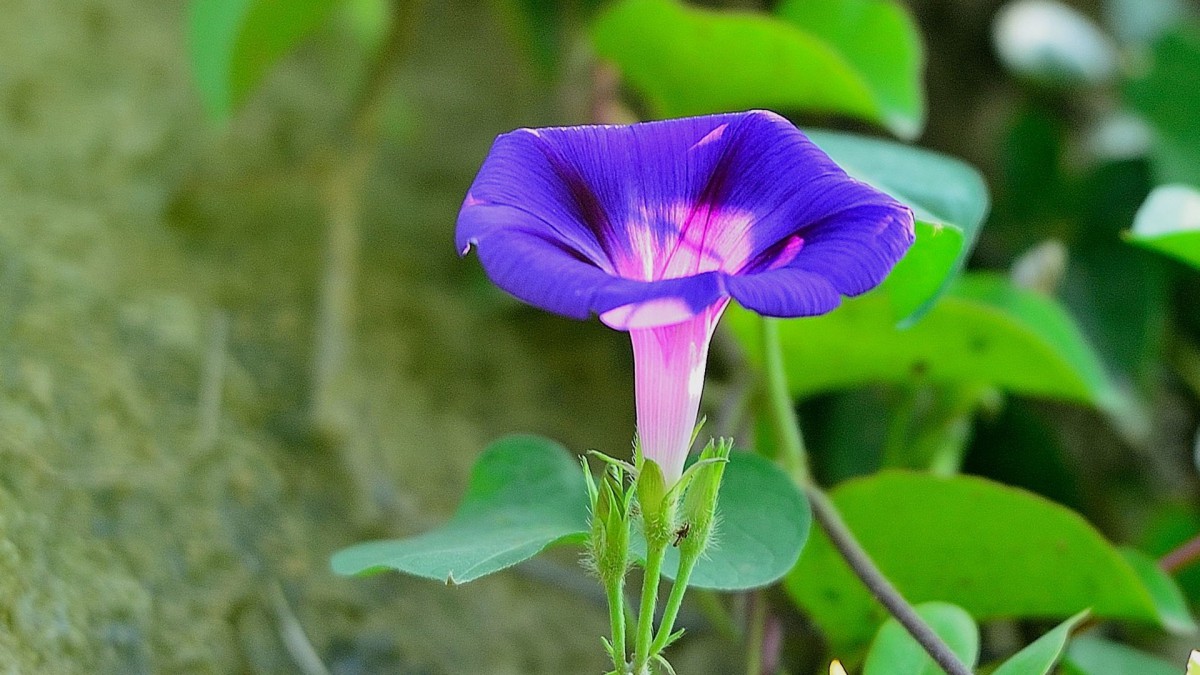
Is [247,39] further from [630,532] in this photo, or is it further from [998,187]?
[998,187]

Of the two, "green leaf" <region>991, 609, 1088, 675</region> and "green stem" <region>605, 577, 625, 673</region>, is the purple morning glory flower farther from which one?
"green leaf" <region>991, 609, 1088, 675</region>

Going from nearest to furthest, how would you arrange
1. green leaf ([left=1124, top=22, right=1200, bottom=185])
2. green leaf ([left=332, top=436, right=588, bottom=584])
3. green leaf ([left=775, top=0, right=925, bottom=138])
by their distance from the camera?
green leaf ([left=332, top=436, right=588, bottom=584]), green leaf ([left=775, top=0, right=925, bottom=138]), green leaf ([left=1124, top=22, right=1200, bottom=185])

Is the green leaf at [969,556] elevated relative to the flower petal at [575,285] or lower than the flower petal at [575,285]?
lower

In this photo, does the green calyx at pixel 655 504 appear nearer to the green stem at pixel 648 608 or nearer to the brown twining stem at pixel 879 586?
the green stem at pixel 648 608

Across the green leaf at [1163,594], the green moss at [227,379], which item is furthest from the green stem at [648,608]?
the green leaf at [1163,594]

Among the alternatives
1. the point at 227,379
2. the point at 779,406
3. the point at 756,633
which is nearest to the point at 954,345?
the point at 779,406

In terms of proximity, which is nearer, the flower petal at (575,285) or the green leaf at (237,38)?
the flower petal at (575,285)

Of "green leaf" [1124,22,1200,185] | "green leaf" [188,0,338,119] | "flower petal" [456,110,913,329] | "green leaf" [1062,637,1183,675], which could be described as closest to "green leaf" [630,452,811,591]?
"flower petal" [456,110,913,329]
